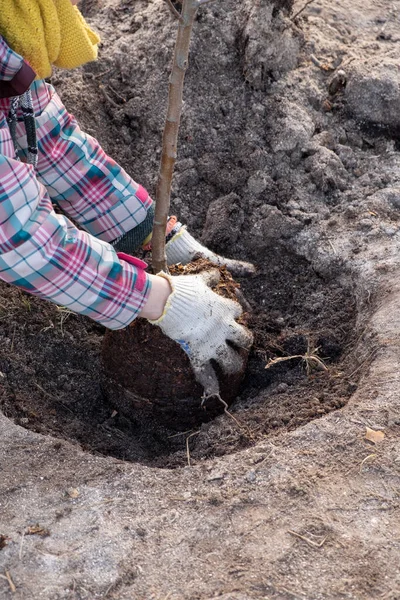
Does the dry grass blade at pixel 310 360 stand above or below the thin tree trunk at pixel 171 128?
below

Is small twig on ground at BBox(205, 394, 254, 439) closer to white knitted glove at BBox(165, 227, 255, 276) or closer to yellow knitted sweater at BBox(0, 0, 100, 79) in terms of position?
white knitted glove at BBox(165, 227, 255, 276)

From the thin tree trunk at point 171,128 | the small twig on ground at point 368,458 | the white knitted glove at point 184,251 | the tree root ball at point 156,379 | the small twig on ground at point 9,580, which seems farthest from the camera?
the white knitted glove at point 184,251

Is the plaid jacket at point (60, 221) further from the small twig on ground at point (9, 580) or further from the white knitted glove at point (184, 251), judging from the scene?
the small twig on ground at point (9, 580)

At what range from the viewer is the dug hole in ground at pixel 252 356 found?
1.82 metres

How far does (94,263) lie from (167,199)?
352mm

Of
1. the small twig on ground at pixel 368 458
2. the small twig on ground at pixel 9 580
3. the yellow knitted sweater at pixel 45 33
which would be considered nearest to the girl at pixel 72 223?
the yellow knitted sweater at pixel 45 33

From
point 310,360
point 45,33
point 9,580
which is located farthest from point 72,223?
point 9,580

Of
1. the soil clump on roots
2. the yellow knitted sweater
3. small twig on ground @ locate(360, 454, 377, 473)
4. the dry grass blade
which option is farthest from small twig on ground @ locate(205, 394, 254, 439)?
the yellow knitted sweater

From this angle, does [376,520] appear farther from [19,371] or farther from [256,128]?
[256,128]

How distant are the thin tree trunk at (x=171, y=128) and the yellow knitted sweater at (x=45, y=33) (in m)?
0.34

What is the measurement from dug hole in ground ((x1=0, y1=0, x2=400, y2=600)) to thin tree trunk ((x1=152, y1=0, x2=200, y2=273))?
62 cm

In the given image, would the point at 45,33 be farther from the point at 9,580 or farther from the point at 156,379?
the point at 9,580

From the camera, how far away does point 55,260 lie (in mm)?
2055

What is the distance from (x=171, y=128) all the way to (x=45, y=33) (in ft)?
1.50
